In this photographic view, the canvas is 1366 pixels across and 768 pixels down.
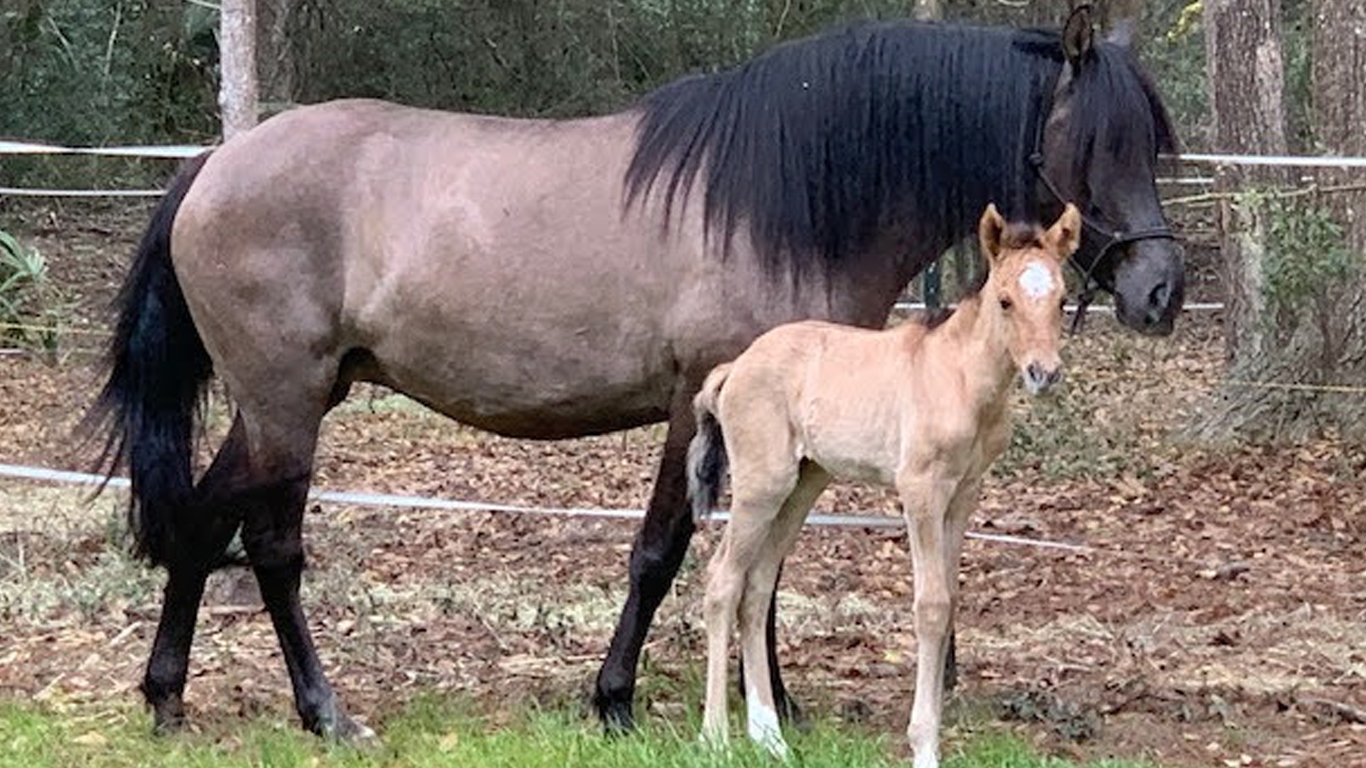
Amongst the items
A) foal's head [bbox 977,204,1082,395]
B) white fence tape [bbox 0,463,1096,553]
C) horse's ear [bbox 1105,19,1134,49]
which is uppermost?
horse's ear [bbox 1105,19,1134,49]

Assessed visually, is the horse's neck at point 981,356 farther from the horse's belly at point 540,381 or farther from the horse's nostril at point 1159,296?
the horse's belly at point 540,381

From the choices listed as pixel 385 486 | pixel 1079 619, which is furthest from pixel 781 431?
pixel 385 486

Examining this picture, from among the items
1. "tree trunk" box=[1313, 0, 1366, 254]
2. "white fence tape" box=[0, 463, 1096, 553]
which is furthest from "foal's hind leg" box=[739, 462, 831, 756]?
"tree trunk" box=[1313, 0, 1366, 254]

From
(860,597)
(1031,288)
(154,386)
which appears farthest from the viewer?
(860,597)

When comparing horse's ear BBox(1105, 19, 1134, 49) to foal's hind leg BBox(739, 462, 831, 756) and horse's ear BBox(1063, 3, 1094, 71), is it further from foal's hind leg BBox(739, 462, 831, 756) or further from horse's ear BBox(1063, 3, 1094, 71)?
foal's hind leg BBox(739, 462, 831, 756)

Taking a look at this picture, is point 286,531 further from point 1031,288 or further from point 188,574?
point 1031,288

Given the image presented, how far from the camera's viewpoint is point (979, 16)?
1828 centimetres

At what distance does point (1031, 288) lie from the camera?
404 centimetres

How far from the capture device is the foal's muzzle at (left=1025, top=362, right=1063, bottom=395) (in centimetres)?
389

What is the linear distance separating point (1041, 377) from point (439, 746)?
1.97m

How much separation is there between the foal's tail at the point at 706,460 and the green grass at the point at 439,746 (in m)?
0.59

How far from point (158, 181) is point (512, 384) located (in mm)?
13369

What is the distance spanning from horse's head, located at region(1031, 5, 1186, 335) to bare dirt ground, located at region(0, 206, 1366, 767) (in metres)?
1.19

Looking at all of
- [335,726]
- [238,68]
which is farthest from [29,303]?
[335,726]
